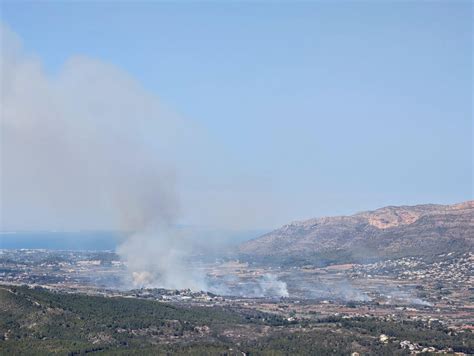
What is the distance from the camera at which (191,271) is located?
194 metres

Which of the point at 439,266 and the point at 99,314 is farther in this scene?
the point at 439,266

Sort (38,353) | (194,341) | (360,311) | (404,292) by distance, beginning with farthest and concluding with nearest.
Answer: (404,292) → (360,311) → (194,341) → (38,353)

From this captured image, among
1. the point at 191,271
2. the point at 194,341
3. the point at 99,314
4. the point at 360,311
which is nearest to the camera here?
the point at 194,341

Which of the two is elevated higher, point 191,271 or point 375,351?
point 191,271

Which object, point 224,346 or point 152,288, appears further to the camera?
point 152,288

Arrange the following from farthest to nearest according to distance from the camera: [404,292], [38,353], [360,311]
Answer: [404,292] < [360,311] < [38,353]

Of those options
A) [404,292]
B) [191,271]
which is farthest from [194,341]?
[191,271]

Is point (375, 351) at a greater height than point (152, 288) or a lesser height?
lesser

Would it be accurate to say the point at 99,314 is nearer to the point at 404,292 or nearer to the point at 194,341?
the point at 194,341

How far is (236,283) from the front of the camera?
182 meters

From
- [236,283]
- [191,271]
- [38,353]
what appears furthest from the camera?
[191,271]

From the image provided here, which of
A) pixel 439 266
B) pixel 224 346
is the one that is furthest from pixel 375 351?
pixel 439 266

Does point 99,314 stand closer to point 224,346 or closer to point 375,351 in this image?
point 224,346

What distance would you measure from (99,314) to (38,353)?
23491 millimetres
